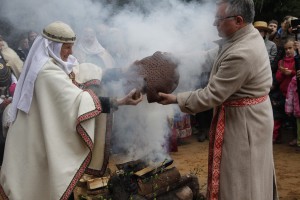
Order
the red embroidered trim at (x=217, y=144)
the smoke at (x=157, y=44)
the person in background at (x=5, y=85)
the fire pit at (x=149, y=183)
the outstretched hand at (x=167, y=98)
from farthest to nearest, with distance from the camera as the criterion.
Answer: the person in background at (x=5, y=85)
the fire pit at (x=149, y=183)
the smoke at (x=157, y=44)
the outstretched hand at (x=167, y=98)
the red embroidered trim at (x=217, y=144)

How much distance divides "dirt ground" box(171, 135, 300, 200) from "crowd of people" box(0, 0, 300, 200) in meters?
1.97

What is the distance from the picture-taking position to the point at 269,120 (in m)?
3.35

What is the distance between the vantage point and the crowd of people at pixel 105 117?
3186 millimetres

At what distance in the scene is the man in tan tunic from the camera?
3.13 m

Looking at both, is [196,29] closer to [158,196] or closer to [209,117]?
[158,196]

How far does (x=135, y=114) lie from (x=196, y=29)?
3.61 feet

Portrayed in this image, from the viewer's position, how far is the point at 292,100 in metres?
7.01

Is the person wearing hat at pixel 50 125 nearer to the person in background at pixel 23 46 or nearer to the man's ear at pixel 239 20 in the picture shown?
the man's ear at pixel 239 20

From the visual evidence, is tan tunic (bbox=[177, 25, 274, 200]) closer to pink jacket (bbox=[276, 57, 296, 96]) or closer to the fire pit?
the fire pit

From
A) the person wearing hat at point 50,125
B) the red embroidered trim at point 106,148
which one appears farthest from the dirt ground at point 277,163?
the person wearing hat at point 50,125

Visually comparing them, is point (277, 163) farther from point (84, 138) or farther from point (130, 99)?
point (84, 138)

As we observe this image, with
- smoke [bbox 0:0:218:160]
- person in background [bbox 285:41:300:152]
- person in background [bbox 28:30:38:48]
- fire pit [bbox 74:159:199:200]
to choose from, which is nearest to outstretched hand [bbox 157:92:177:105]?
smoke [bbox 0:0:218:160]

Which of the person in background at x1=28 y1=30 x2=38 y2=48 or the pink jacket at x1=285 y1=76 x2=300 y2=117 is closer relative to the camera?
the pink jacket at x1=285 y1=76 x2=300 y2=117

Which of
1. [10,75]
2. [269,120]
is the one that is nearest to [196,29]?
[269,120]
